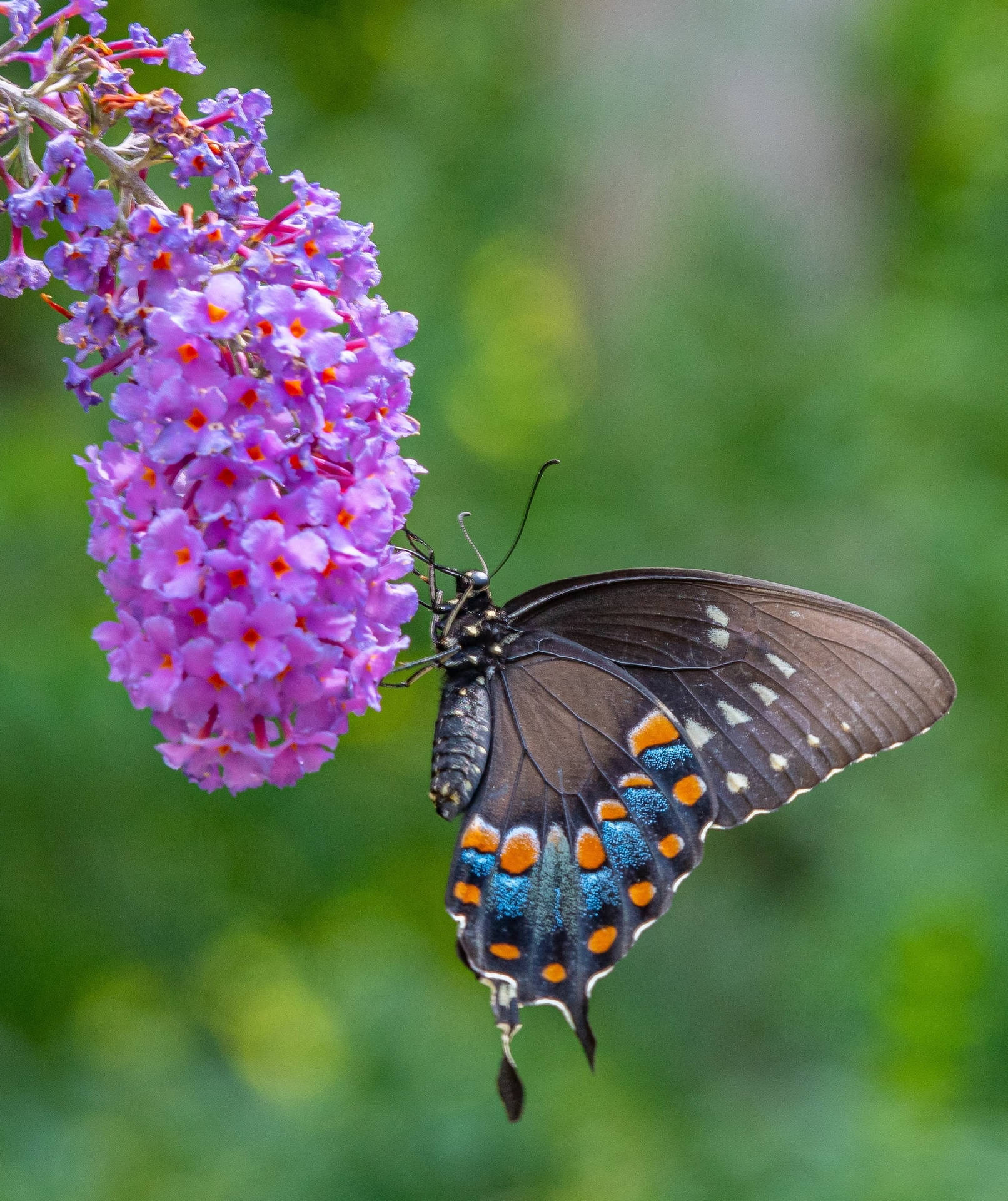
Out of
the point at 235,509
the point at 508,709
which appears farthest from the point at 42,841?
the point at 235,509

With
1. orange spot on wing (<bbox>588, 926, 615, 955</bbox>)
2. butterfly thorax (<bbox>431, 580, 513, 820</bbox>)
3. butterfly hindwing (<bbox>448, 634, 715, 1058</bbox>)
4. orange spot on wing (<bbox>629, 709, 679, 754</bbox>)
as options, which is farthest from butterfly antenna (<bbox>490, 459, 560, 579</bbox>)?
orange spot on wing (<bbox>588, 926, 615, 955</bbox>)

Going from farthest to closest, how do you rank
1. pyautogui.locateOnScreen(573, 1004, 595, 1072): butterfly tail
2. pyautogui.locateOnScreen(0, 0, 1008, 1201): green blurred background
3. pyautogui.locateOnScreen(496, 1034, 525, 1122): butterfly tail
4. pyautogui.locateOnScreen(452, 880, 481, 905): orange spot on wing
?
1. pyautogui.locateOnScreen(0, 0, 1008, 1201): green blurred background
2. pyautogui.locateOnScreen(452, 880, 481, 905): orange spot on wing
3. pyautogui.locateOnScreen(573, 1004, 595, 1072): butterfly tail
4. pyautogui.locateOnScreen(496, 1034, 525, 1122): butterfly tail

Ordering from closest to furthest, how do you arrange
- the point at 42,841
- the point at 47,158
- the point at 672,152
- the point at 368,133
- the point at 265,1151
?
1. the point at 47,158
2. the point at 265,1151
3. the point at 42,841
4. the point at 368,133
5. the point at 672,152

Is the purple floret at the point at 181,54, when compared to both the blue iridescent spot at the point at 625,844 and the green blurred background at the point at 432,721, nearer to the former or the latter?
the blue iridescent spot at the point at 625,844

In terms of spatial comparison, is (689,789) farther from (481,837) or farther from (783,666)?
(481,837)

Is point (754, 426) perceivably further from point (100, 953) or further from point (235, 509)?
point (235, 509)

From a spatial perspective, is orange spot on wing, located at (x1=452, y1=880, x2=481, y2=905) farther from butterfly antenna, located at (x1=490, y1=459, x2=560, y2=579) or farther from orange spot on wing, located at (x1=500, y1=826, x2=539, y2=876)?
butterfly antenna, located at (x1=490, y1=459, x2=560, y2=579)
